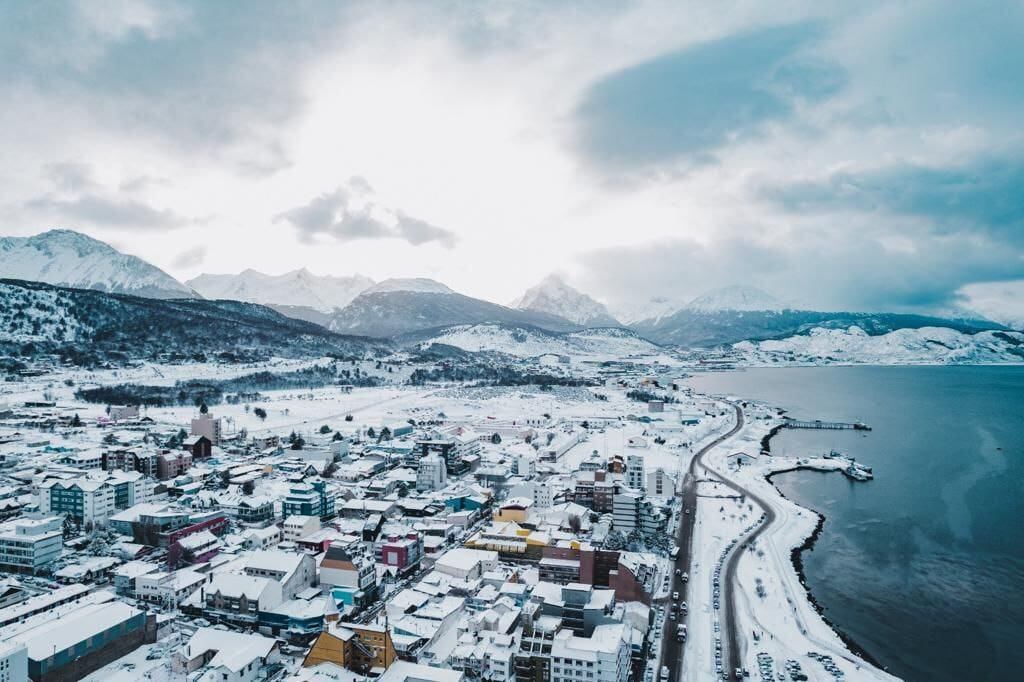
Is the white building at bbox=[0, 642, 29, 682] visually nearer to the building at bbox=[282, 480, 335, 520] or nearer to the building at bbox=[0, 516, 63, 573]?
the building at bbox=[0, 516, 63, 573]

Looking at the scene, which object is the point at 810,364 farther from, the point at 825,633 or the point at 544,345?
the point at 825,633

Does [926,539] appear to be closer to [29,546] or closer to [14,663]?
[14,663]

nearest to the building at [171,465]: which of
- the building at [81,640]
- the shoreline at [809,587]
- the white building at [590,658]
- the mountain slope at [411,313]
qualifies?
the building at [81,640]

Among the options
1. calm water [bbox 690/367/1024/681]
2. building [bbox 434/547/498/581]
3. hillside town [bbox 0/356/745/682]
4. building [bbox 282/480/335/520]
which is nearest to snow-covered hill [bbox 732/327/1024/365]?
calm water [bbox 690/367/1024/681]

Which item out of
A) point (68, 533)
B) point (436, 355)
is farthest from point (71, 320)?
point (68, 533)

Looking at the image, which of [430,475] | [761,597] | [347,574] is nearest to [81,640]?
[347,574]

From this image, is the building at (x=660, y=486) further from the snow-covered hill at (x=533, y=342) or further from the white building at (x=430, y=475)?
the snow-covered hill at (x=533, y=342)
